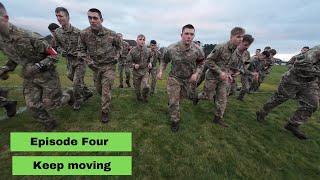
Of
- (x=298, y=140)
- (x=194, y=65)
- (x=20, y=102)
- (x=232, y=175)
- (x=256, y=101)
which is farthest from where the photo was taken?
(x=256, y=101)

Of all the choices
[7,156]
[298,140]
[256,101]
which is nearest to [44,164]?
[7,156]

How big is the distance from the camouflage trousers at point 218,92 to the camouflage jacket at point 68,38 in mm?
4186

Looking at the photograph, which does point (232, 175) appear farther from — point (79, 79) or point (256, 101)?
point (256, 101)

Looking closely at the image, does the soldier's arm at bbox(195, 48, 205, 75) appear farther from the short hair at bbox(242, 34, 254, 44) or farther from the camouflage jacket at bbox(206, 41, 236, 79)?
the short hair at bbox(242, 34, 254, 44)

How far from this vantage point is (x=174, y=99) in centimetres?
738

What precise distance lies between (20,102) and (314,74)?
9295 mm

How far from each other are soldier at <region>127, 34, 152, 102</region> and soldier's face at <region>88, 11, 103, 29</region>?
255 centimetres

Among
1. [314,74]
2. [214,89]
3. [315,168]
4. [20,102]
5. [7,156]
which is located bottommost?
[315,168]

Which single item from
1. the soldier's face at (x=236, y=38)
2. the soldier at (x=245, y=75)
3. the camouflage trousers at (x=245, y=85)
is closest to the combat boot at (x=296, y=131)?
the soldier at (x=245, y=75)

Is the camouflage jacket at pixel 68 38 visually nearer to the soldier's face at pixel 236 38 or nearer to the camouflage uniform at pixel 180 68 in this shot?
the camouflage uniform at pixel 180 68

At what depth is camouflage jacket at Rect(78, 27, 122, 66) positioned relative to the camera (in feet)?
24.3

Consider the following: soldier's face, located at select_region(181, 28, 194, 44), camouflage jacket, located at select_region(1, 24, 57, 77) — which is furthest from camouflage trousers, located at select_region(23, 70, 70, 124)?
soldier's face, located at select_region(181, 28, 194, 44)

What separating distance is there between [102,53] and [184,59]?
7.31 ft

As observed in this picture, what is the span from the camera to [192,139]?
23.8ft
